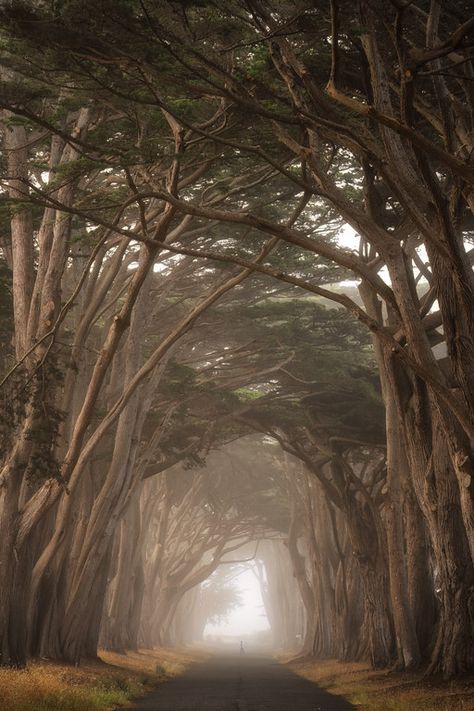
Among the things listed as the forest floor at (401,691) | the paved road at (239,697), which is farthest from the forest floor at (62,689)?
the forest floor at (401,691)

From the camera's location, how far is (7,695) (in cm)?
780

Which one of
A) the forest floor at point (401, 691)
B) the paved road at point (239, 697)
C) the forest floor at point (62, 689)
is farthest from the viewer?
the paved road at point (239, 697)

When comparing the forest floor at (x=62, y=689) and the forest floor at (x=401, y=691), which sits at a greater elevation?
the forest floor at (x=62, y=689)

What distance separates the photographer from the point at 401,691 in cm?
1130

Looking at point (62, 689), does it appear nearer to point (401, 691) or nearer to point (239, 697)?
point (239, 697)

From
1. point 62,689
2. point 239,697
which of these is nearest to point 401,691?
point 239,697

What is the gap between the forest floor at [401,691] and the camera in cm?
941

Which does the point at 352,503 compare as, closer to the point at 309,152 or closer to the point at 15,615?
the point at 15,615

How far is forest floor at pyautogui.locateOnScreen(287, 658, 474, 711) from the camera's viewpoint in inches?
371

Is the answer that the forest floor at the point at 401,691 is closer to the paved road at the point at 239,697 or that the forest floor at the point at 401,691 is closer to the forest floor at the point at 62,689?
the paved road at the point at 239,697

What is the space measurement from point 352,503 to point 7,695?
44.3 feet

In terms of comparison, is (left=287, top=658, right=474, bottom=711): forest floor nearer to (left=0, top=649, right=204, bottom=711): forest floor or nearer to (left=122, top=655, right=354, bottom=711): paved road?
(left=122, top=655, right=354, bottom=711): paved road

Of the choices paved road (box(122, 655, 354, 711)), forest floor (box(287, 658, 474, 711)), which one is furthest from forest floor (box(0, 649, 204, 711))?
forest floor (box(287, 658, 474, 711))

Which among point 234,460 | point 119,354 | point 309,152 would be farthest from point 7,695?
point 234,460
